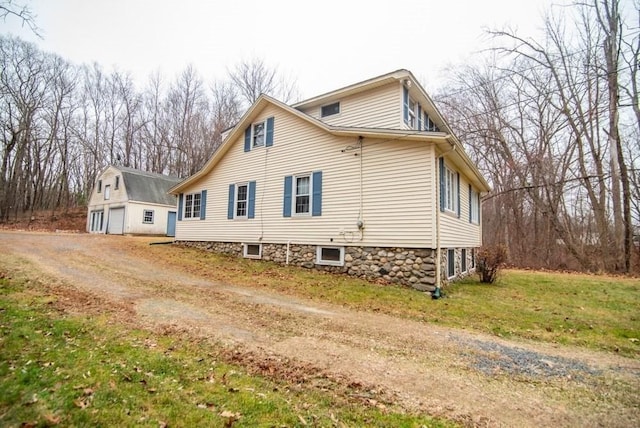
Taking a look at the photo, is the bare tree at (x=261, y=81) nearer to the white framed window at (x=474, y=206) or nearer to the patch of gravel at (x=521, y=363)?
the white framed window at (x=474, y=206)

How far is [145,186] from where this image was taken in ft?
81.9

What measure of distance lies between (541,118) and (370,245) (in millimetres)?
17071

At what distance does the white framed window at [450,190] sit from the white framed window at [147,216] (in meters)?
22.6

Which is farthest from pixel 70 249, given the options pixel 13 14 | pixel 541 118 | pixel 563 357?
pixel 541 118

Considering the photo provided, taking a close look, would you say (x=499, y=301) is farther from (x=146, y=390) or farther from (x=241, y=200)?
(x=241, y=200)

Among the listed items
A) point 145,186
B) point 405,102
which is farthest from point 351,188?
point 145,186

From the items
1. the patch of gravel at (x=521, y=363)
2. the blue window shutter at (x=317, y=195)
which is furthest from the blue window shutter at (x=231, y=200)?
the patch of gravel at (x=521, y=363)

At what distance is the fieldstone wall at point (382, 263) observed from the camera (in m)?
8.67

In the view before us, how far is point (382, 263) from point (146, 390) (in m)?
7.34

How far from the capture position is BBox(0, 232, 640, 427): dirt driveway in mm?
3121

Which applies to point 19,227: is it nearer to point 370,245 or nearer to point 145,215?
point 145,215

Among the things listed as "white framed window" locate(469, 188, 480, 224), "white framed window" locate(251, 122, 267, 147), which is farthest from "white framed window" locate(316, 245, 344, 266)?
"white framed window" locate(469, 188, 480, 224)

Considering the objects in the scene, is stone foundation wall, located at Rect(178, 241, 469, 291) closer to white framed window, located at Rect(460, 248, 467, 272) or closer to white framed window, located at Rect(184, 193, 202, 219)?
white framed window, located at Rect(460, 248, 467, 272)

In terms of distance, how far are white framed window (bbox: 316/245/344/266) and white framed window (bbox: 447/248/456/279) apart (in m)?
3.62
